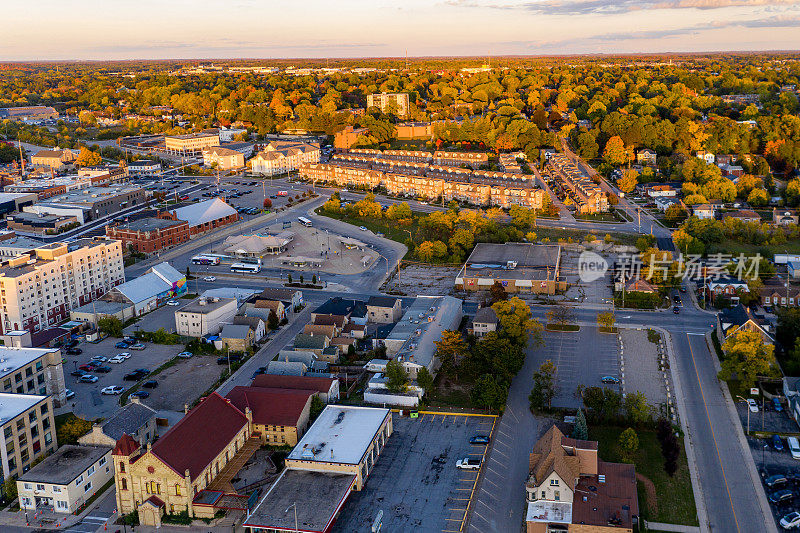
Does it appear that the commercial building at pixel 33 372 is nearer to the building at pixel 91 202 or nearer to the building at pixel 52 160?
the building at pixel 91 202

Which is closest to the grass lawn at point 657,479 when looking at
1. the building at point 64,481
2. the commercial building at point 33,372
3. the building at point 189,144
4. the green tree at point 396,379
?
the green tree at point 396,379

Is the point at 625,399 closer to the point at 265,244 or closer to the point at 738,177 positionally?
the point at 265,244

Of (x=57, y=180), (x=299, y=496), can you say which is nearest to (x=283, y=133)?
(x=57, y=180)

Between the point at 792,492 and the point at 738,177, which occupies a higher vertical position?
the point at 738,177

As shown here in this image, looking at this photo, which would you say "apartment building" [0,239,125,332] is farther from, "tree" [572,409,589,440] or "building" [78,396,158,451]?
"tree" [572,409,589,440]

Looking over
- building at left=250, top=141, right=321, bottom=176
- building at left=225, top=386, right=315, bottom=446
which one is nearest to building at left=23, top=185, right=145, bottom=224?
building at left=250, top=141, right=321, bottom=176

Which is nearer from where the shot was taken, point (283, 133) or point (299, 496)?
point (299, 496)
